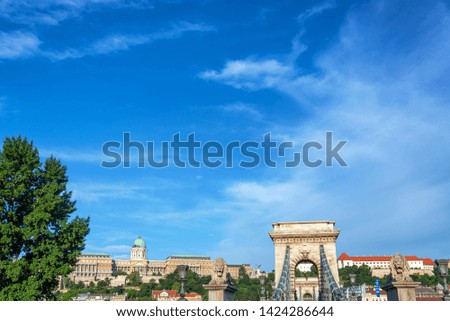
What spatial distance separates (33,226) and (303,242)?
31.2m

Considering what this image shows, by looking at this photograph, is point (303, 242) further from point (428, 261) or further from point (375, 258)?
point (428, 261)

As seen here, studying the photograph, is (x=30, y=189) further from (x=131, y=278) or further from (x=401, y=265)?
(x=131, y=278)

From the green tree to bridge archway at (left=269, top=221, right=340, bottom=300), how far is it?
1029 inches

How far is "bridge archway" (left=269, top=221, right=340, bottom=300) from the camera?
47.2 m

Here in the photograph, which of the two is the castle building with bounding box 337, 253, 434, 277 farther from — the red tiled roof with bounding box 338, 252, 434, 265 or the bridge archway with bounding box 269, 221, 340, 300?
the bridge archway with bounding box 269, 221, 340, 300

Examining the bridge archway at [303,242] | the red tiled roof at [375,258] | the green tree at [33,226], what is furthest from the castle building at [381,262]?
the green tree at [33,226]

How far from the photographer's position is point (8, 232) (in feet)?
80.4

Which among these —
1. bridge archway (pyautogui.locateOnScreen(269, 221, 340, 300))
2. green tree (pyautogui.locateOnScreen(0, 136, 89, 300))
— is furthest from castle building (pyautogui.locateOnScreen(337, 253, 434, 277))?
green tree (pyautogui.locateOnScreen(0, 136, 89, 300))

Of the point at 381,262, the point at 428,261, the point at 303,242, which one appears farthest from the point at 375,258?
the point at 303,242

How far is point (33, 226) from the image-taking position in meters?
25.7

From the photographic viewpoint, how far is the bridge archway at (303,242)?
155ft

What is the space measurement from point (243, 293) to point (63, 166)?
9300 centimetres

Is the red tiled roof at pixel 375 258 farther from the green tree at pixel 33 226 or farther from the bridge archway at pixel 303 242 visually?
the green tree at pixel 33 226
